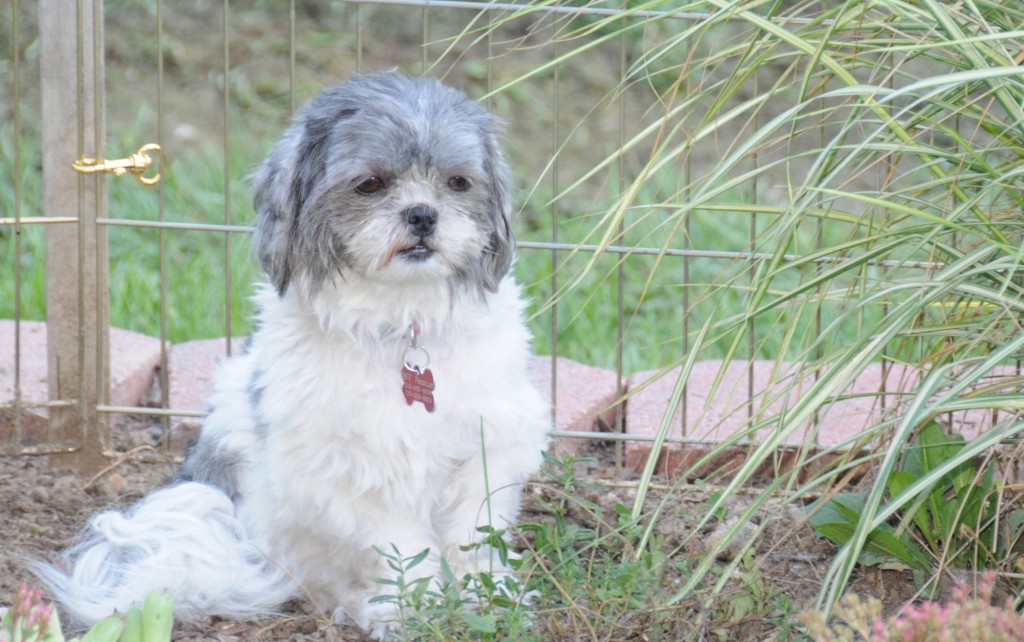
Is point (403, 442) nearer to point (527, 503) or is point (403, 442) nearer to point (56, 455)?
point (527, 503)

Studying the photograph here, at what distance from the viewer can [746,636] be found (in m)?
2.57

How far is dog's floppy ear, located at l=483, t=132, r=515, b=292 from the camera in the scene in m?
2.84

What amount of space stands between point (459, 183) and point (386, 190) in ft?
0.50

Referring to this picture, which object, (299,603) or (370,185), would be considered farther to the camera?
(299,603)

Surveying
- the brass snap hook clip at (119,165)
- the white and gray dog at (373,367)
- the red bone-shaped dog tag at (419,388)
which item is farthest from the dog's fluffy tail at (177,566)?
the brass snap hook clip at (119,165)

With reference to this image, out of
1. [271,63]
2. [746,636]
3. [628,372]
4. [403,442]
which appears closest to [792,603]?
[746,636]

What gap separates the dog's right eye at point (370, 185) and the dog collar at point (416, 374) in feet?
0.99

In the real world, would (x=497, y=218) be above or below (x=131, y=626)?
above

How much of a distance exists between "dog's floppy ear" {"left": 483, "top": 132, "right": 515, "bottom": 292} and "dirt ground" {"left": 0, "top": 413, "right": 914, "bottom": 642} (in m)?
0.46

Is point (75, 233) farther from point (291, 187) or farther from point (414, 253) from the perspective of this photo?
point (414, 253)

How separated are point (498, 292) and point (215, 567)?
0.84m

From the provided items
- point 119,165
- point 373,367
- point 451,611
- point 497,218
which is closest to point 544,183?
point 119,165

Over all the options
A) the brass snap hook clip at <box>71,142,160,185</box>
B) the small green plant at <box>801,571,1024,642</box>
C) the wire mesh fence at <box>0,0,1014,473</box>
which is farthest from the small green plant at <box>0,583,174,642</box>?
the brass snap hook clip at <box>71,142,160,185</box>

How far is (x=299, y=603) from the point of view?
306 cm
